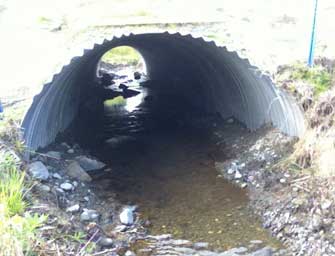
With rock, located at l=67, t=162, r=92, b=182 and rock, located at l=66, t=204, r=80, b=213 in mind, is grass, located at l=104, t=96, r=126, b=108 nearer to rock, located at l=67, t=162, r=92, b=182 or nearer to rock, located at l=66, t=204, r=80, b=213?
rock, located at l=67, t=162, r=92, b=182

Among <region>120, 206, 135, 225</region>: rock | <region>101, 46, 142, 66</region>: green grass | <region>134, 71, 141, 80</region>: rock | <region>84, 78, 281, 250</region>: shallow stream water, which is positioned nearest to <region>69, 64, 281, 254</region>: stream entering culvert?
<region>84, 78, 281, 250</region>: shallow stream water

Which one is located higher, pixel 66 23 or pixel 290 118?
pixel 66 23

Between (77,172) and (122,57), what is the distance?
14477 mm

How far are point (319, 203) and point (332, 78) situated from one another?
225 centimetres

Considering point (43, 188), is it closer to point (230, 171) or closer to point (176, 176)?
point (176, 176)

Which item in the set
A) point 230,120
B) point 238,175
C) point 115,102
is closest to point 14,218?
point 238,175

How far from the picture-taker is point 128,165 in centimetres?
874

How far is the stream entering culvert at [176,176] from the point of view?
6352 mm

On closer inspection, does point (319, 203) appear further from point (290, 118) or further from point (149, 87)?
point (149, 87)

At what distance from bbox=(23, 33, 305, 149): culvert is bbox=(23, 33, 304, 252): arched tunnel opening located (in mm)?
22

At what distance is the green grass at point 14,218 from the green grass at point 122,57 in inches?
596

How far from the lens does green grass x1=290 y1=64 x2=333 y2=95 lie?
7457 millimetres

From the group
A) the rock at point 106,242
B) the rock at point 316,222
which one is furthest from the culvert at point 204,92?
the rock at point 106,242

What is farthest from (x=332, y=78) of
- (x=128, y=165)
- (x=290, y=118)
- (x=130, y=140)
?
(x=130, y=140)
